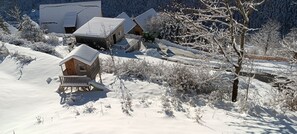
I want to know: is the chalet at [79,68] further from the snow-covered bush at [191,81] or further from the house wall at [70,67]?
the snow-covered bush at [191,81]

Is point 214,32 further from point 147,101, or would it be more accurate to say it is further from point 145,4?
point 145,4

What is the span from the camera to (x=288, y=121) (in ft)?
41.7

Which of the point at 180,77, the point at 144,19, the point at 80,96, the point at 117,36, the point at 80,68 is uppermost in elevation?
the point at 144,19

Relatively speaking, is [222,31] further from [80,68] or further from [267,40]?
[267,40]

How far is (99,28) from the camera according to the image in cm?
3212

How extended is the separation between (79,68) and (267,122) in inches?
434

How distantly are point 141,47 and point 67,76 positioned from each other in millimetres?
19358

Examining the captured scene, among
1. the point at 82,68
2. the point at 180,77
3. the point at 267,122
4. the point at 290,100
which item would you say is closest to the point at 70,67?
the point at 82,68

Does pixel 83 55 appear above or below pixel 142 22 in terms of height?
below

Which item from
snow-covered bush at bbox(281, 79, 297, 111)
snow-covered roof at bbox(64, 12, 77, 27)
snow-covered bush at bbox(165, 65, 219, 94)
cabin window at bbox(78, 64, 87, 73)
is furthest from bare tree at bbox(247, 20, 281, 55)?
cabin window at bbox(78, 64, 87, 73)

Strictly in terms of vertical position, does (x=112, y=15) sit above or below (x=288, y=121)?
above

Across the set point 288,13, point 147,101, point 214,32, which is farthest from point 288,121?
point 288,13

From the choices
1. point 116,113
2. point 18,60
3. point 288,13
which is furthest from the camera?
point 288,13

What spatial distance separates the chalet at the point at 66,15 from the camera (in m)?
45.4
